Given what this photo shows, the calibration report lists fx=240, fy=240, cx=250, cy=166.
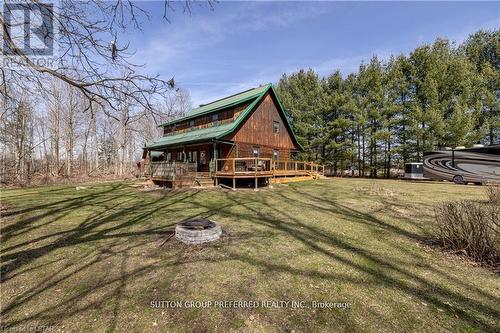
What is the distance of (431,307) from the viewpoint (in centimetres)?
343

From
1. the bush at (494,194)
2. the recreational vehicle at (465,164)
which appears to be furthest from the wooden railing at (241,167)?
the recreational vehicle at (465,164)

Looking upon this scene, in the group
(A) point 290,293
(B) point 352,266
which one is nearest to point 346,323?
(A) point 290,293

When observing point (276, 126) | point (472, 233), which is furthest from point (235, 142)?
point (472, 233)

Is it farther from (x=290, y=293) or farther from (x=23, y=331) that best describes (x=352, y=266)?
(x=23, y=331)

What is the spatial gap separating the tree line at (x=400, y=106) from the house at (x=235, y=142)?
10.9m

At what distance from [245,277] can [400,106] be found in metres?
31.5

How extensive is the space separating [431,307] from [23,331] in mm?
5558

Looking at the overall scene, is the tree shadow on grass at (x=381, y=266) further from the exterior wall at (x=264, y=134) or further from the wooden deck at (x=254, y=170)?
the exterior wall at (x=264, y=134)

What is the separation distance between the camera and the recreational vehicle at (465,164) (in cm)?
1841

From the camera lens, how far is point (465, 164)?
1997 centimetres

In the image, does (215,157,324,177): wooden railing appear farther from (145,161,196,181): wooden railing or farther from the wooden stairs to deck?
(145,161,196,181): wooden railing

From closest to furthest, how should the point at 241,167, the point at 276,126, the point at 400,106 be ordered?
1. the point at 241,167
2. the point at 276,126
3. the point at 400,106

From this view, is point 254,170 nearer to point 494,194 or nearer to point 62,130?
point 494,194

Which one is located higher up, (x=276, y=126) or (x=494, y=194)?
(x=276, y=126)
